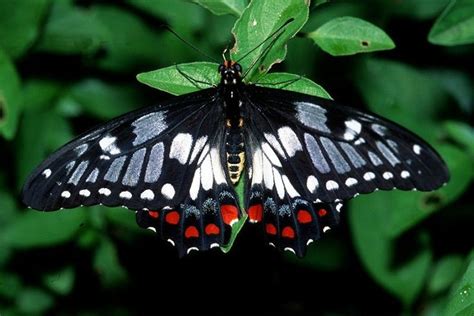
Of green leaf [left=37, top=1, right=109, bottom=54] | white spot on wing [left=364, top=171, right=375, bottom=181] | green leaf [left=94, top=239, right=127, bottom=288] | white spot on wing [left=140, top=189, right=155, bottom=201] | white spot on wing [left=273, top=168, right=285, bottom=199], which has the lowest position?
white spot on wing [left=364, top=171, right=375, bottom=181]

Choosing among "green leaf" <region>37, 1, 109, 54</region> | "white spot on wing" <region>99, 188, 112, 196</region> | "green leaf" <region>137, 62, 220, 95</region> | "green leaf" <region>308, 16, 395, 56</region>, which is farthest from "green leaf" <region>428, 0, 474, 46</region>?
Answer: "green leaf" <region>37, 1, 109, 54</region>

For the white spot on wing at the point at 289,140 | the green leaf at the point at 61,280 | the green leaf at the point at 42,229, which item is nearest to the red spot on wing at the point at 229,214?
the white spot on wing at the point at 289,140

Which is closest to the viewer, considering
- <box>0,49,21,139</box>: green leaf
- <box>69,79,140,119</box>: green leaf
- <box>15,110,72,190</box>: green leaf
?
<box>0,49,21,139</box>: green leaf

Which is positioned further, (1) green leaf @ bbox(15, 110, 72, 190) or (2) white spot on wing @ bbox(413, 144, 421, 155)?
(1) green leaf @ bbox(15, 110, 72, 190)

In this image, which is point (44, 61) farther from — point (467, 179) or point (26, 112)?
point (467, 179)

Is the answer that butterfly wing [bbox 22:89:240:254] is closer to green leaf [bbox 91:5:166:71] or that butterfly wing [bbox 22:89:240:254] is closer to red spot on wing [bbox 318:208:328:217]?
red spot on wing [bbox 318:208:328:217]

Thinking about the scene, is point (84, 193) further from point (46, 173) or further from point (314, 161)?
point (314, 161)

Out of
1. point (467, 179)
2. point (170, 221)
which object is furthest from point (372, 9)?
point (170, 221)
